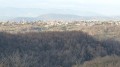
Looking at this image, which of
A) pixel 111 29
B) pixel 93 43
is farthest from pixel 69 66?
pixel 111 29

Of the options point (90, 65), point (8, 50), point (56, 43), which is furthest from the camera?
point (56, 43)

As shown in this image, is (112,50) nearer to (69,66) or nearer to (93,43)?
(93,43)

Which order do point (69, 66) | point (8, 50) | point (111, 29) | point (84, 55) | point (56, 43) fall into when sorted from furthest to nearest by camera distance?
point (111, 29) < point (56, 43) < point (84, 55) < point (8, 50) < point (69, 66)

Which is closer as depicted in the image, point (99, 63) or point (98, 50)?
point (99, 63)

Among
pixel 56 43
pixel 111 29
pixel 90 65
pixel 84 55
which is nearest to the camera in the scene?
pixel 90 65

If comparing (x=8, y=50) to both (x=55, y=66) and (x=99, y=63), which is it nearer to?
(x=55, y=66)

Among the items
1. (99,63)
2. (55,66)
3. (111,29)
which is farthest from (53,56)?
(111,29)
